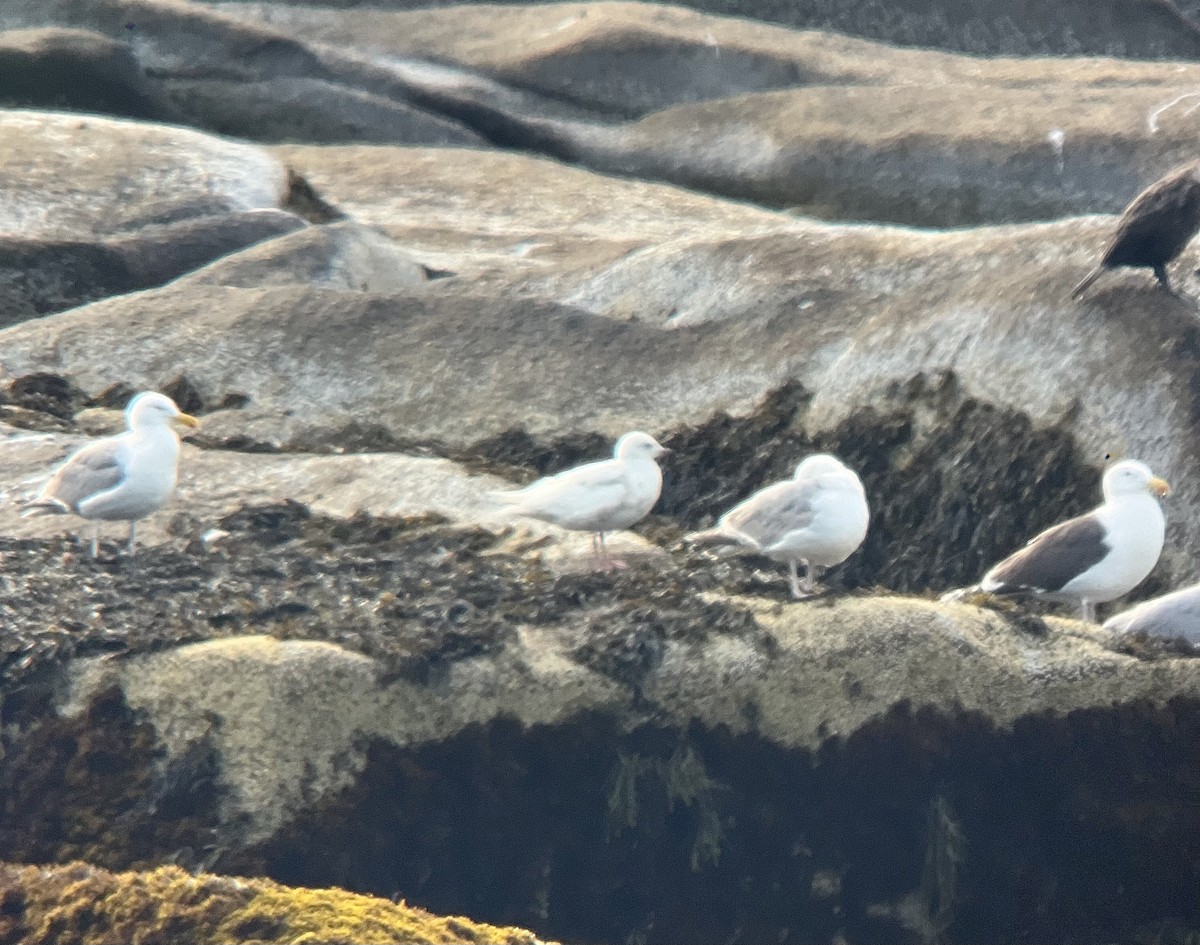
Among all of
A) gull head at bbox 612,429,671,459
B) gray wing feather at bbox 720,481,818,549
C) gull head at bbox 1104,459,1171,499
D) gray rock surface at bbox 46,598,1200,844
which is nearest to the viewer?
gray rock surface at bbox 46,598,1200,844

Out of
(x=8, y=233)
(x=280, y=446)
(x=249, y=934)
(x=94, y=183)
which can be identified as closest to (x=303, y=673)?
(x=249, y=934)

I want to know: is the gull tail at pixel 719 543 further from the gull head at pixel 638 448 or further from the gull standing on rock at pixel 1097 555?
the gull standing on rock at pixel 1097 555

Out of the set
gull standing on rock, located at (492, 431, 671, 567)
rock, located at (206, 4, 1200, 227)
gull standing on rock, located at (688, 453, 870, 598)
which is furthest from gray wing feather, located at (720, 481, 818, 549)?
rock, located at (206, 4, 1200, 227)

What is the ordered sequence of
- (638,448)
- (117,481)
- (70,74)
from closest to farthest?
1. (117,481)
2. (638,448)
3. (70,74)

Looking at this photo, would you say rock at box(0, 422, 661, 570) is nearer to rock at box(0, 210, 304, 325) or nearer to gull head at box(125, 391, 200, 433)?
gull head at box(125, 391, 200, 433)

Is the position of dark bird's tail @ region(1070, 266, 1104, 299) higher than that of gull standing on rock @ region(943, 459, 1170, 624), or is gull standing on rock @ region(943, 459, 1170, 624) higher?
dark bird's tail @ region(1070, 266, 1104, 299)

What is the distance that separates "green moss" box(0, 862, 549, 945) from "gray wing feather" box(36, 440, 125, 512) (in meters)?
4.85

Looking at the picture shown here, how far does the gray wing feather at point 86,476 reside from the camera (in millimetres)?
12938

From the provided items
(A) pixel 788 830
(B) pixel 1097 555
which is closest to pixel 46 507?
(A) pixel 788 830

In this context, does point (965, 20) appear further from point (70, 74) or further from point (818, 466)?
point (818, 466)

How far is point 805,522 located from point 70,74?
68.4 feet

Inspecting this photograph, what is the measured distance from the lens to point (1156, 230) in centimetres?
1525

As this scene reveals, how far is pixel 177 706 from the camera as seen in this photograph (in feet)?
38.1

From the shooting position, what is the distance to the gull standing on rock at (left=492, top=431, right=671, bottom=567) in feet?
42.2
